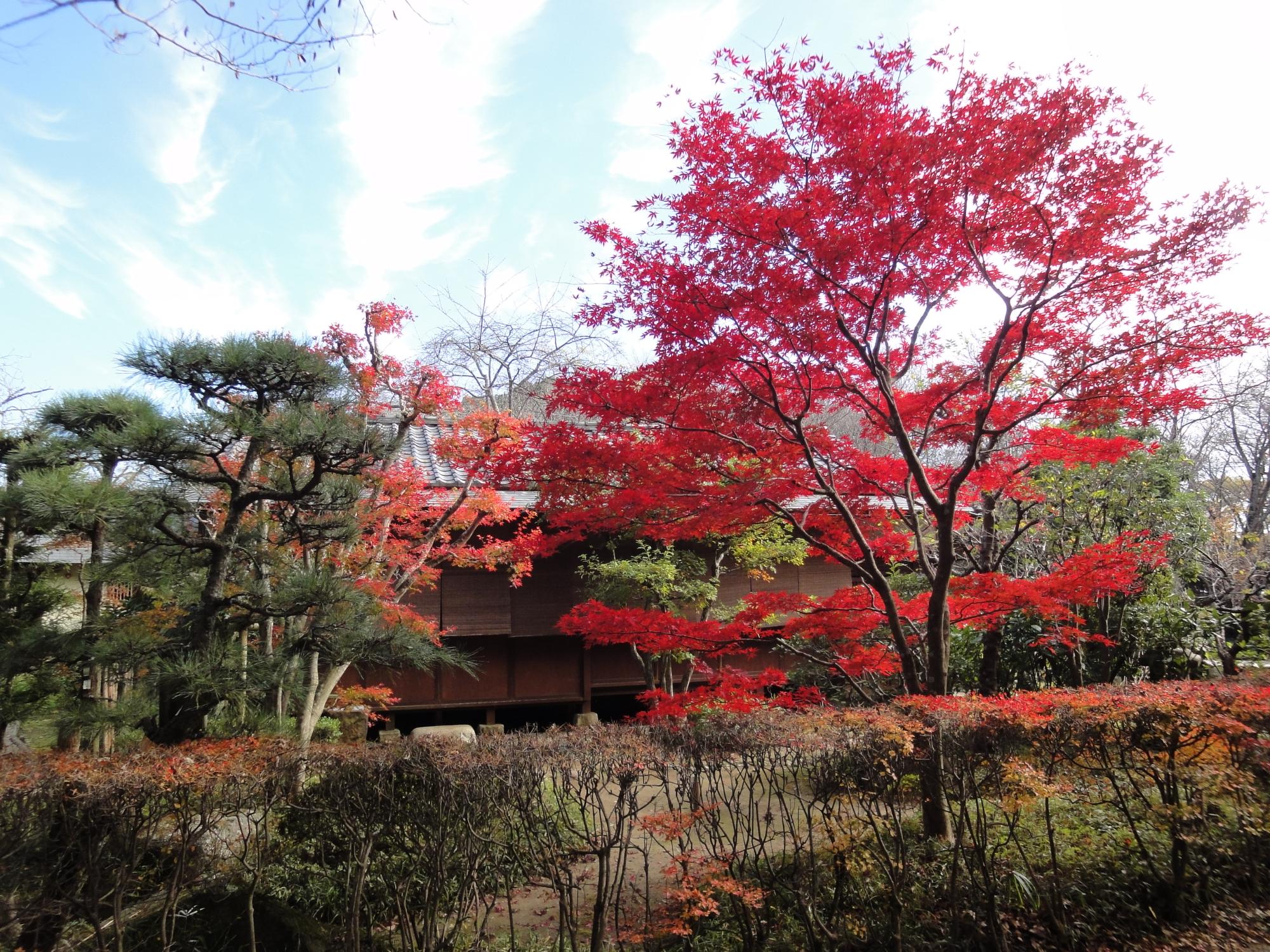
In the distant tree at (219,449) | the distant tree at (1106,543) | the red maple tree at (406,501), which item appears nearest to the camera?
the distant tree at (219,449)

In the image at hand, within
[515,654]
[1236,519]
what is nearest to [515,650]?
[515,654]

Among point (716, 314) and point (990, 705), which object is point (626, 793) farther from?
point (716, 314)

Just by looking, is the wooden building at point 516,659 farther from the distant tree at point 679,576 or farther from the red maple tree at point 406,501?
the red maple tree at point 406,501

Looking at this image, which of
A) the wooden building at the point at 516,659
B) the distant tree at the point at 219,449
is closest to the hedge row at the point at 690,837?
the distant tree at the point at 219,449

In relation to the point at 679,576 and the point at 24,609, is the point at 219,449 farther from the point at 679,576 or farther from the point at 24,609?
the point at 679,576

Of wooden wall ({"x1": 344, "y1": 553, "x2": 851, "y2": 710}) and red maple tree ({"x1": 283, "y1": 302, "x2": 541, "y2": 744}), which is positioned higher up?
red maple tree ({"x1": 283, "y1": 302, "x2": 541, "y2": 744})

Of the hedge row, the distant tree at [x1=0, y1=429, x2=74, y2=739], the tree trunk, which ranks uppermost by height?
the distant tree at [x1=0, y1=429, x2=74, y2=739]

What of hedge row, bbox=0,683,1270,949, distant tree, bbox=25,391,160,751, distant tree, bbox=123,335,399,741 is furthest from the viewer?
distant tree, bbox=123,335,399,741

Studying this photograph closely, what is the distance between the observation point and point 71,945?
5.24m

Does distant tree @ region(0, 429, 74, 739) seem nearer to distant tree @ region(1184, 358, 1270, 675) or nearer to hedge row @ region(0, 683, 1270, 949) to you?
hedge row @ region(0, 683, 1270, 949)

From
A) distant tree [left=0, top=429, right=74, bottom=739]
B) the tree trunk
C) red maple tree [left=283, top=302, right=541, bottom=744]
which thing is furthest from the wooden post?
distant tree [left=0, top=429, right=74, bottom=739]

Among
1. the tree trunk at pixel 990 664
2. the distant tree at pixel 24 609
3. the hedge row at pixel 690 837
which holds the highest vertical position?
the distant tree at pixel 24 609

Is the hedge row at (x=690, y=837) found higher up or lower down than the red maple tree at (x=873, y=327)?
lower down

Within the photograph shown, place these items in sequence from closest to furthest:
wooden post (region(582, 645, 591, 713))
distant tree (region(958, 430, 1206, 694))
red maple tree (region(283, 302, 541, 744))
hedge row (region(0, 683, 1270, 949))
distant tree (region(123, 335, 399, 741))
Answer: hedge row (region(0, 683, 1270, 949))
distant tree (region(123, 335, 399, 741))
red maple tree (region(283, 302, 541, 744))
distant tree (region(958, 430, 1206, 694))
wooden post (region(582, 645, 591, 713))
